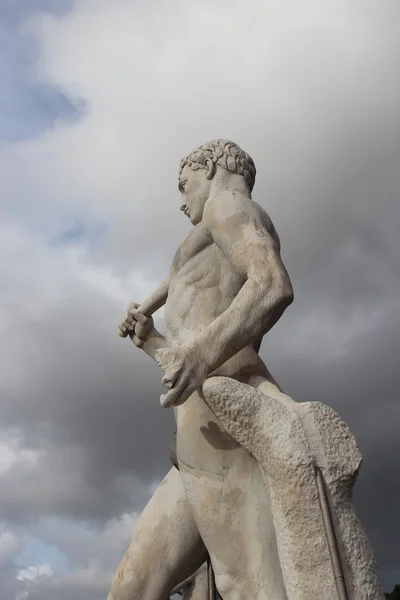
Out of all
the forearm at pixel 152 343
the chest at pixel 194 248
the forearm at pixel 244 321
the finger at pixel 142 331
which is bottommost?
the forearm at pixel 244 321

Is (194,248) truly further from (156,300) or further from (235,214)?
(156,300)

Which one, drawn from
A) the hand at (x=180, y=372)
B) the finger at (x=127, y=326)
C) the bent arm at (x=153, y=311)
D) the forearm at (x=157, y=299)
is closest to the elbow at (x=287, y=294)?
the hand at (x=180, y=372)

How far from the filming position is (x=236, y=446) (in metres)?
4.09

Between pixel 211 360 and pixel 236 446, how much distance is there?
2.11 feet

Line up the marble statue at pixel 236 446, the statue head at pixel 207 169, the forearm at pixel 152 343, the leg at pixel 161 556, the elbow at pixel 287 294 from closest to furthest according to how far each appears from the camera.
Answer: the marble statue at pixel 236 446
the elbow at pixel 287 294
the leg at pixel 161 556
the forearm at pixel 152 343
the statue head at pixel 207 169

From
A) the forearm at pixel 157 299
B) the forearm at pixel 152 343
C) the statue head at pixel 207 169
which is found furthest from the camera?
the forearm at pixel 157 299

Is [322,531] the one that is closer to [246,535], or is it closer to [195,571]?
[246,535]

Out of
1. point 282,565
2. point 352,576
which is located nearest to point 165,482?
point 282,565

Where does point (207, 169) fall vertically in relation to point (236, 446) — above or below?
above

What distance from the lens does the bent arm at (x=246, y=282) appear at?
12.8 ft

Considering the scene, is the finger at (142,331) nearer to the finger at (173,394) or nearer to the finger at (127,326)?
the finger at (127,326)

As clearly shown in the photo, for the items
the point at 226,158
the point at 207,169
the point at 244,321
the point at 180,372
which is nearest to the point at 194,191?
the point at 207,169

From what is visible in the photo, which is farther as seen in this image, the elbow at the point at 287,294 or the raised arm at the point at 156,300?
the raised arm at the point at 156,300

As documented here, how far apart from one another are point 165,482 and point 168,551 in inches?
19.2
